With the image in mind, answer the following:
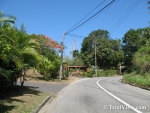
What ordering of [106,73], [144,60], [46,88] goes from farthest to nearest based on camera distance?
[106,73]
[144,60]
[46,88]

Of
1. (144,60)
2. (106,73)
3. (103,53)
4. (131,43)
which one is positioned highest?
(131,43)

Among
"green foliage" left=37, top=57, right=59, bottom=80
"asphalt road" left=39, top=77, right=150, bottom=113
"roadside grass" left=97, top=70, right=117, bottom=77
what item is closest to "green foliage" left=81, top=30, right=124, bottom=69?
"roadside grass" left=97, top=70, right=117, bottom=77

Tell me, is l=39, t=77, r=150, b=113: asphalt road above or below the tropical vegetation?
below

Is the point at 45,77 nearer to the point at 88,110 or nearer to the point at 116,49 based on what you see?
the point at 88,110

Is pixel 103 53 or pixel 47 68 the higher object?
pixel 103 53

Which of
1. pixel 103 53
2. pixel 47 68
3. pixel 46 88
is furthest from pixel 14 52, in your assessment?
pixel 103 53

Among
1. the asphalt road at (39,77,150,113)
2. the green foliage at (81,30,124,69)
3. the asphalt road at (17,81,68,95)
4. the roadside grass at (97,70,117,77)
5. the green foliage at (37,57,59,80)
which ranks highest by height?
the green foliage at (81,30,124,69)

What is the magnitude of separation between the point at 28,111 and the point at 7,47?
2671 millimetres

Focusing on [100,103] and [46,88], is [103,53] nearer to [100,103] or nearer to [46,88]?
[46,88]

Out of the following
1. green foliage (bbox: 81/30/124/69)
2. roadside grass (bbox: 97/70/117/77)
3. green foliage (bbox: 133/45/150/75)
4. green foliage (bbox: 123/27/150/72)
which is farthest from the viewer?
green foliage (bbox: 123/27/150/72)

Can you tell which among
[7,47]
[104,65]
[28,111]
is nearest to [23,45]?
[7,47]

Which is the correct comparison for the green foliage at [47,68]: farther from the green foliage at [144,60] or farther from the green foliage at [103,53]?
the green foliage at [103,53]

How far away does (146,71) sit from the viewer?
27.3m

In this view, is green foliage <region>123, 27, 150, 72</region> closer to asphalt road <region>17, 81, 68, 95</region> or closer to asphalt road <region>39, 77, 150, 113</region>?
asphalt road <region>17, 81, 68, 95</region>
